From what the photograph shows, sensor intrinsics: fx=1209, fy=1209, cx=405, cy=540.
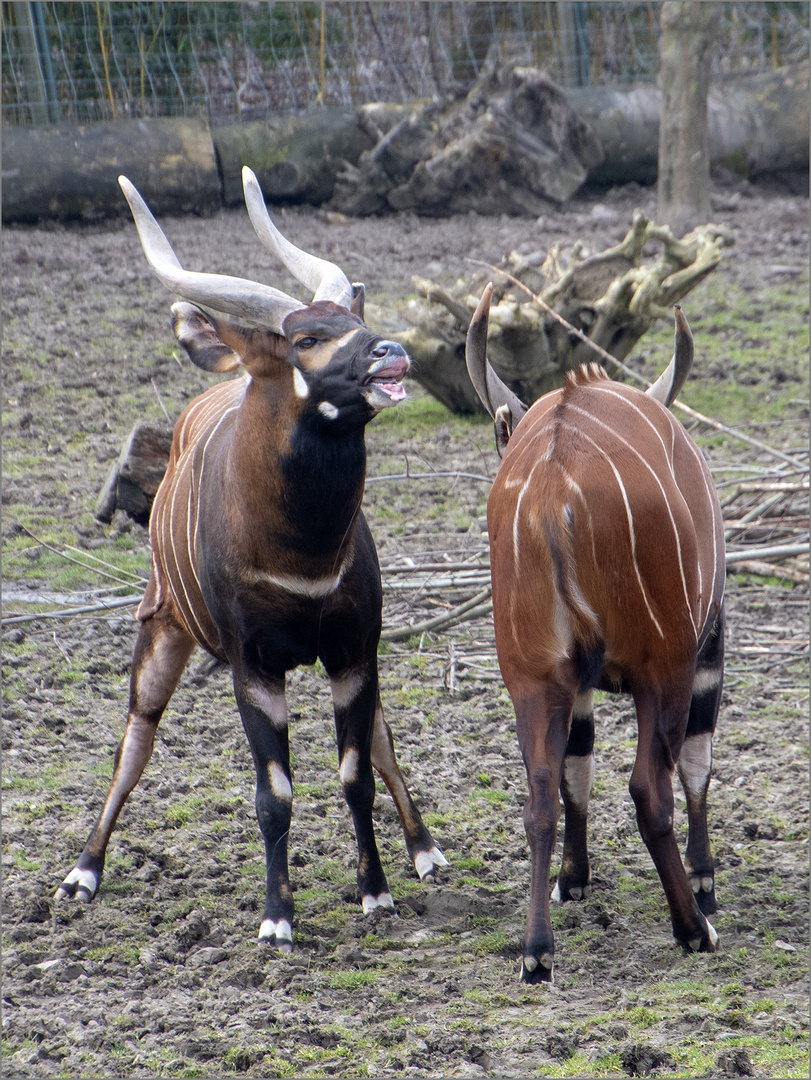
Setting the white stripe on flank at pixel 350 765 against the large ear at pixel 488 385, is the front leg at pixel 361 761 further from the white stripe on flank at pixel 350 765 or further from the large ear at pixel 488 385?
the large ear at pixel 488 385

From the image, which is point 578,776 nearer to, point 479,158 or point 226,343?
point 226,343

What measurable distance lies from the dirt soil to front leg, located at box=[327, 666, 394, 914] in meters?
0.09

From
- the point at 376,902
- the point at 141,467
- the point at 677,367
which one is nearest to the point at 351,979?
the point at 376,902

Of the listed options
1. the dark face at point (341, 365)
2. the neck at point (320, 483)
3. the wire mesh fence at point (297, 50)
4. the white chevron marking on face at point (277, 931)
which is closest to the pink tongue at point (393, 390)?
the dark face at point (341, 365)

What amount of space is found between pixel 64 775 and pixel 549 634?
2.15 meters

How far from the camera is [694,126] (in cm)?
1073

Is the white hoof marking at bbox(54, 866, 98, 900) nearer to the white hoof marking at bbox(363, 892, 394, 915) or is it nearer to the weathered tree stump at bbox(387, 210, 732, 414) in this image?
the white hoof marking at bbox(363, 892, 394, 915)

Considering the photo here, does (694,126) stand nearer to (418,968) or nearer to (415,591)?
(415,591)

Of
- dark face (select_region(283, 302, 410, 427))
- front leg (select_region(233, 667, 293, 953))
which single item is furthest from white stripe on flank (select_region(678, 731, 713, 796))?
dark face (select_region(283, 302, 410, 427))

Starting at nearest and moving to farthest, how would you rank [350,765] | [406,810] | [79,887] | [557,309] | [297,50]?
[350,765]
[79,887]
[406,810]
[557,309]
[297,50]

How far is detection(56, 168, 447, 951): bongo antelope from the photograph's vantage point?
3000 mm

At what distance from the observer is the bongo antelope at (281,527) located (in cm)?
300

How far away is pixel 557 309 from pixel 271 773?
4.66 m

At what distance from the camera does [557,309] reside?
729 centimetres
